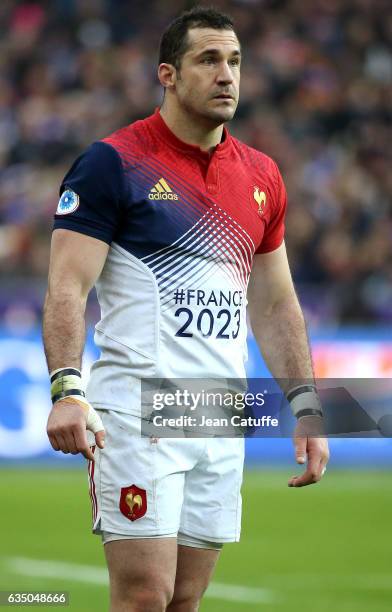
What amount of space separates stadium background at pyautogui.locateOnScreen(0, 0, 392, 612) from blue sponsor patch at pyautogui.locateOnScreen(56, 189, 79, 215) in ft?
10.7

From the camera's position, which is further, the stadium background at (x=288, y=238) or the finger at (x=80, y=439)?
the stadium background at (x=288, y=238)

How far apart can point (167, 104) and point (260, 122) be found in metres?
12.4

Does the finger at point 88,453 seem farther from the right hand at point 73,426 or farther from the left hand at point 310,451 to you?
the left hand at point 310,451

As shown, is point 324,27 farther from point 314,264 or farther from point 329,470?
point 329,470

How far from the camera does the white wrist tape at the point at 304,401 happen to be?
4816mm

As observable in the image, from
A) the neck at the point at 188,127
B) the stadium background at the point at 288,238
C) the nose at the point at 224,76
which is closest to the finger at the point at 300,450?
the neck at the point at 188,127

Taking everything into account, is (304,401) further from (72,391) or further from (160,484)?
(72,391)

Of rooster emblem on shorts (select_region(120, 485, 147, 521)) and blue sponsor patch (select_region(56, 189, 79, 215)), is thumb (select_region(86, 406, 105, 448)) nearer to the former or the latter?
rooster emblem on shorts (select_region(120, 485, 147, 521))

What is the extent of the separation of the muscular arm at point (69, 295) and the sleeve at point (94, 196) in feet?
0.13

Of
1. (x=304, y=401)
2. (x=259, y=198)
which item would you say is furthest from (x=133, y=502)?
(x=259, y=198)

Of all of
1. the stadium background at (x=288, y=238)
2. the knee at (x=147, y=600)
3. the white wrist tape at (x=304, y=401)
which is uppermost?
the stadium background at (x=288, y=238)

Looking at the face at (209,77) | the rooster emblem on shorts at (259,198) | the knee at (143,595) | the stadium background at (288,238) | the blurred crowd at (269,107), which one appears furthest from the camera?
the blurred crowd at (269,107)

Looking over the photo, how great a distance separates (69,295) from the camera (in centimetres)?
434

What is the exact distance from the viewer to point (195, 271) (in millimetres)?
4613
